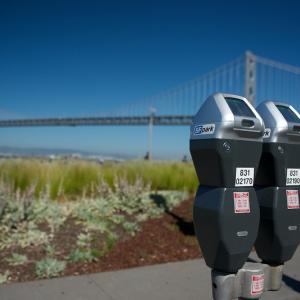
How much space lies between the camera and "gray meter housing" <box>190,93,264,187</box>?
2.01m

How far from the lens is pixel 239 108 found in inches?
→ 83.7

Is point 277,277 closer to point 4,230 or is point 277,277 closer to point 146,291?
point 146,291

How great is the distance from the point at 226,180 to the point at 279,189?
0.44m

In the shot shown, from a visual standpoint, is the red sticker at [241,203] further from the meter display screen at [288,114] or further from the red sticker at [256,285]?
the meter display screen at [288,114]

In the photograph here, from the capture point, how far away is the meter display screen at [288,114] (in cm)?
239

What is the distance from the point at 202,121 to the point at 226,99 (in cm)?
16

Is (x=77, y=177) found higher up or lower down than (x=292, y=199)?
lower down

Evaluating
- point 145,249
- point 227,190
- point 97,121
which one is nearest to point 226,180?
point 227,190

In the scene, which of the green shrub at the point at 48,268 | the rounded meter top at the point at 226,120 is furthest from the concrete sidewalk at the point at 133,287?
the rounded meter top at the point at 226,120

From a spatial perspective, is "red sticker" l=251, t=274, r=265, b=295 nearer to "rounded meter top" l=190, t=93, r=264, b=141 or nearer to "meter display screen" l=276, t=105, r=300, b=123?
"rounded meter top" l=190, t=93, r=264, b=141

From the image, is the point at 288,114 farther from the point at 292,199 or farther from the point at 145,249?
the point at 145,249

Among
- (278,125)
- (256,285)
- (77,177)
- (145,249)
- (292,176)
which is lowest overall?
(145,249)

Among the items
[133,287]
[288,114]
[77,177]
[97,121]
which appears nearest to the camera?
[288,114]

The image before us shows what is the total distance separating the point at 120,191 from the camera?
6512 mm
